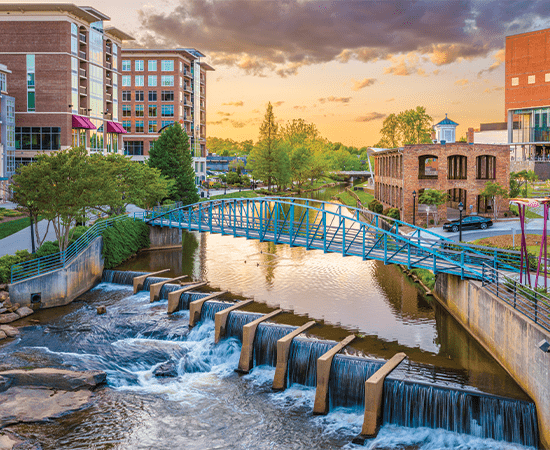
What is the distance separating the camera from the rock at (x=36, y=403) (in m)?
18.1

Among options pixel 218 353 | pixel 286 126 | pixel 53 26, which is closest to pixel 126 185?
pixel 218 353

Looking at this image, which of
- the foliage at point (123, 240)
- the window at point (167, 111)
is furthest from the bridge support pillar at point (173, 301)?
the window at point (167, 111)

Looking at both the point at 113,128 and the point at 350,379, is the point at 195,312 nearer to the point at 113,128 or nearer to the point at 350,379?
the point at 350,379

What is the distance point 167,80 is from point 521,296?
85964 millimetres

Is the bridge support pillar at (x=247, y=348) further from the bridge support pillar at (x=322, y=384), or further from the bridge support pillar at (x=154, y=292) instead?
the bridge support pillar at (x=154, y=292)

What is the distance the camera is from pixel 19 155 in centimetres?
6519

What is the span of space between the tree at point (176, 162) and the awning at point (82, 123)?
1234 centimetres

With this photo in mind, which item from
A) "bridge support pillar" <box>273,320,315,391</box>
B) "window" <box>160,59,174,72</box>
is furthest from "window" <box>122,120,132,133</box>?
"bridge support pillar" <box>273,320,315,391</box>

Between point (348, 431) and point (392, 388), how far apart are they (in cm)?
211

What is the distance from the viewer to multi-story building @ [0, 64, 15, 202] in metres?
60.7

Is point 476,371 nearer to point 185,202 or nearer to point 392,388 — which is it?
point 392,388

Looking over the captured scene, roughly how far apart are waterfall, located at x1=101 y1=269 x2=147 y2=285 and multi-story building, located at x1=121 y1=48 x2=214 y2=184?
6182cm

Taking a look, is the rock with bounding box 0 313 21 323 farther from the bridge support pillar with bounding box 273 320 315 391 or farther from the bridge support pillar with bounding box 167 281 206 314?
the bridge support pillar with bounding box 273 320 315 391

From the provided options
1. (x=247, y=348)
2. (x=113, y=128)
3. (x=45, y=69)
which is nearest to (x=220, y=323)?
(x=247, y=348)
